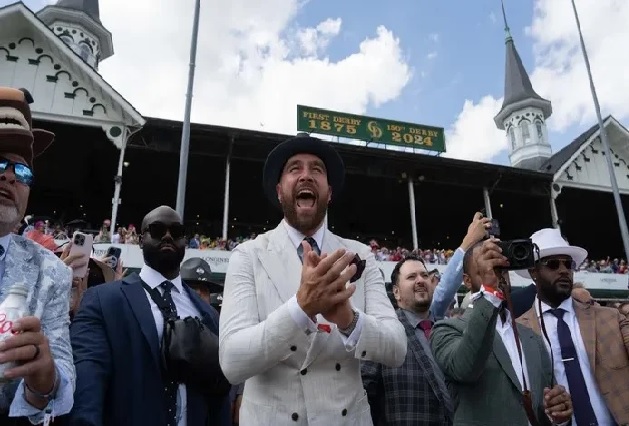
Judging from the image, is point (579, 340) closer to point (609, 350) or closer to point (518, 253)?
point (609, 350)

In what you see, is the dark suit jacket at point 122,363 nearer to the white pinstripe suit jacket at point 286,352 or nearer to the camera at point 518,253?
the white pinstripe suit jacket at point 286,352

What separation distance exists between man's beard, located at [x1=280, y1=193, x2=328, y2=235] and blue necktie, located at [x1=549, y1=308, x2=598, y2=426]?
2.34m

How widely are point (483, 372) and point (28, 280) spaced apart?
8.47 feet

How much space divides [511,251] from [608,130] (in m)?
26.1

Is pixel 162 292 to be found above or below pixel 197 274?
below

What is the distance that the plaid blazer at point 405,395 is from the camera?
323cm

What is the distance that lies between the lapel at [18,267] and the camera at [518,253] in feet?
7.11

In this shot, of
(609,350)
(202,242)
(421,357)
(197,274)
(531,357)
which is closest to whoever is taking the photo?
(531,357)

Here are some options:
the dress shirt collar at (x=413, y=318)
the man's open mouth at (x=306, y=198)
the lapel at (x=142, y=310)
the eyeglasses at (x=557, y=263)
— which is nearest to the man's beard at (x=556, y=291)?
the eyeglasses at (x=557, y=263)

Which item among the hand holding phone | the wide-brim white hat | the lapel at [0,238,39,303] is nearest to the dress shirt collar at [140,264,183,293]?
the hand holding phone

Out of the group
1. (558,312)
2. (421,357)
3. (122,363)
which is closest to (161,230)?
(122,363)

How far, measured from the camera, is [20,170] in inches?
75.5

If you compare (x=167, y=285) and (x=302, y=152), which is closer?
(x=302, y=152)

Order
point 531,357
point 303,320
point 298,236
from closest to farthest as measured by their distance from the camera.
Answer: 1. point 303,320
2. point 298,236
3. point 531,357
